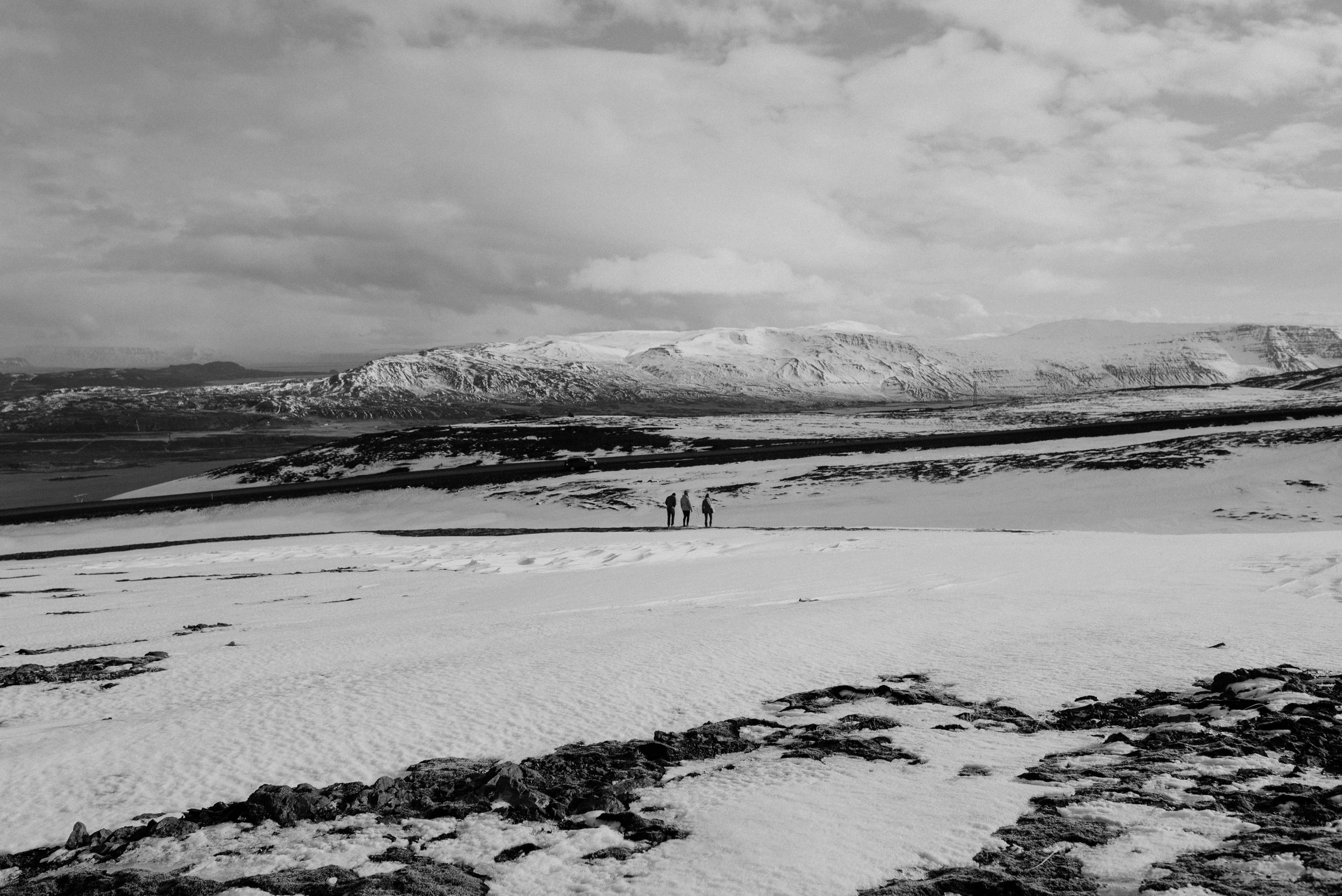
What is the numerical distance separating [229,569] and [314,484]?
32.4m

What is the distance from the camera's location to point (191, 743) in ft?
18.8

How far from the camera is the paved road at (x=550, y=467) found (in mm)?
45094

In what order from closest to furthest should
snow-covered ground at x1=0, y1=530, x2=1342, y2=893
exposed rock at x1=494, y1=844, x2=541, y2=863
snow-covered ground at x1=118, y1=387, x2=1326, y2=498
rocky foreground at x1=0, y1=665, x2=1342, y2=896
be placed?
rocky foreground at x1=0, y1=665, x2=1342, y2=896, exposed rock at x1=494, y1=844, x2=541, y2=863, snow-covered ground at x1=0, y1=530, x2=1342, y2=893, snow-covered ground at x1=118, y1=387, x2=1326, y2=498

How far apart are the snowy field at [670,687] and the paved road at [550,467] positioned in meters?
28.4

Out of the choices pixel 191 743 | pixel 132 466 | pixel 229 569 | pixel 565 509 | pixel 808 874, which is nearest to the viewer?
pixel 808 874

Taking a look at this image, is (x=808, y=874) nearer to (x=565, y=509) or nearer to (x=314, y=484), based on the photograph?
(x=565, y=509)

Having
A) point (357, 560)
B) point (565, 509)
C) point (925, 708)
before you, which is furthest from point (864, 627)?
point (565, 509)

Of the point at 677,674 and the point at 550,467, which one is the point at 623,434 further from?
the point at 677,674

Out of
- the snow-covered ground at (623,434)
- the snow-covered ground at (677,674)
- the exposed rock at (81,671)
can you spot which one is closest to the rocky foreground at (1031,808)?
the snow-covered ground at (677,674)

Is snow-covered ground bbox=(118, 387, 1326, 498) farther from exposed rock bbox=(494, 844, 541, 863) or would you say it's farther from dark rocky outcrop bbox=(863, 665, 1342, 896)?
exposed rock bbox=(494, 844, 541, 863)

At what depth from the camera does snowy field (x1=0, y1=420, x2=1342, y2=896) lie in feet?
13.0

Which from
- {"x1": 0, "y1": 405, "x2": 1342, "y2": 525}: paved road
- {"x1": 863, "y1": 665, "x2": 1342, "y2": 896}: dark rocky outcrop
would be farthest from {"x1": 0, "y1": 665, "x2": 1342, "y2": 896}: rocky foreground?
{"x1": 0, "y1": 405, "x2": 1342, "y2": 525}: paved road

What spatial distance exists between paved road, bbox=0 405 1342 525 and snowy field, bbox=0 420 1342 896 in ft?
93.1

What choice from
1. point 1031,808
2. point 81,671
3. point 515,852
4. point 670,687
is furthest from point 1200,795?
point 81,671
